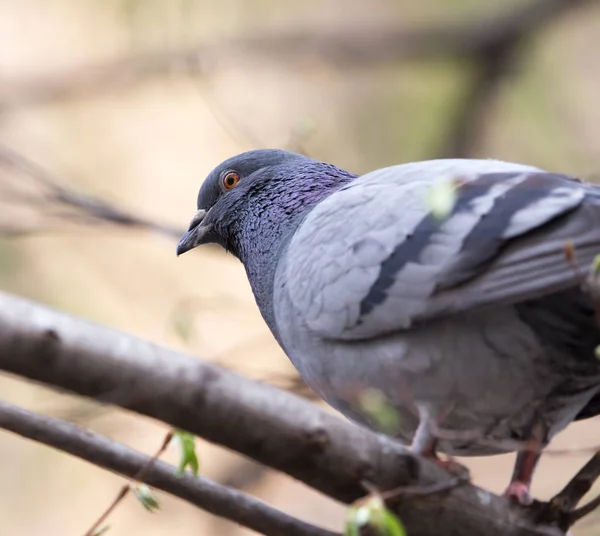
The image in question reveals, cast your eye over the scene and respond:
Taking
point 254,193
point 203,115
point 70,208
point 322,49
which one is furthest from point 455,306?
point 203,115

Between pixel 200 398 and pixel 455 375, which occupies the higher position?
pixel 200 398

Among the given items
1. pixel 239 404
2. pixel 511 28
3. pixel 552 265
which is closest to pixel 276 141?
pixel 511 28

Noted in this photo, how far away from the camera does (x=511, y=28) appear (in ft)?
26.3

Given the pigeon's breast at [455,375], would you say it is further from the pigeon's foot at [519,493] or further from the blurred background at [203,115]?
the blurred background at [203,115]

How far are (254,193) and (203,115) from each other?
4.96 metres

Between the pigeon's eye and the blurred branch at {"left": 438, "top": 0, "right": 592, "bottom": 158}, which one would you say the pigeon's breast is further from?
the blurred branch at {"left": 438, "top": 0, "right": 592, "bottom": 158}

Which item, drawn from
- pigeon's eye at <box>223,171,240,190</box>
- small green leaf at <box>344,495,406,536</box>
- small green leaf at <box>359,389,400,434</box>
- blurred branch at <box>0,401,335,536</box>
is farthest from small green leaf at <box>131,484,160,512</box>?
pigeon's eye at <box>223,171,240,190</box>

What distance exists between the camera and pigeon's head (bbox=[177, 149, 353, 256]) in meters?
4.24

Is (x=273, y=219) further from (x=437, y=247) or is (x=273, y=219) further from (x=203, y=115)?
(x=203, y=115)

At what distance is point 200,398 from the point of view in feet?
6.94

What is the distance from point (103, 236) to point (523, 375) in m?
6.17

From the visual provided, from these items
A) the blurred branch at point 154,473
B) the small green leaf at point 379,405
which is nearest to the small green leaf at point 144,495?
the blurred branch at point 154,473

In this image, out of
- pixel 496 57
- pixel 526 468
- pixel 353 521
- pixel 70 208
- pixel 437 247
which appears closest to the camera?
pixel 353 521

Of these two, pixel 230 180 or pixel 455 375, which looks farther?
pixel 230 180
